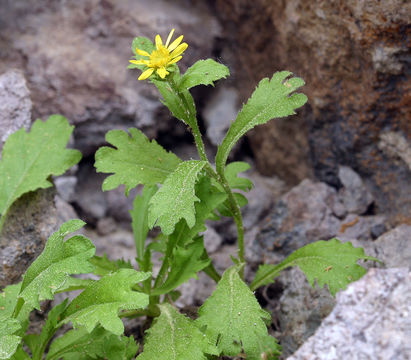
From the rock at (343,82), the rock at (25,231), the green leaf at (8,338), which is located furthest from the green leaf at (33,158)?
the rock at (343,82)

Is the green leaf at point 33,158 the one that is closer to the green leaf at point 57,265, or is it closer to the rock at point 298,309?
the green leaf at point 57,265

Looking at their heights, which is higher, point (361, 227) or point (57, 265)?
point (57, 265)

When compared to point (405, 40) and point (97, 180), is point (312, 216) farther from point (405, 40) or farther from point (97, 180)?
point (97, 180)

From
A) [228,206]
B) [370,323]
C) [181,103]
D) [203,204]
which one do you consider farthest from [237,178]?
[370,323]

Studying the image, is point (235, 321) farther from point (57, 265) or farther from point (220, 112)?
point (220, 112)

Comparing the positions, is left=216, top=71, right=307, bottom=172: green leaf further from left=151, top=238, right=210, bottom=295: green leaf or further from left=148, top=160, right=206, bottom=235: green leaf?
left=151, top=238, right=210, bottom=295: green leaf

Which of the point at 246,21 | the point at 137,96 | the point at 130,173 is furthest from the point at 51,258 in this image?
the point at 246,21
